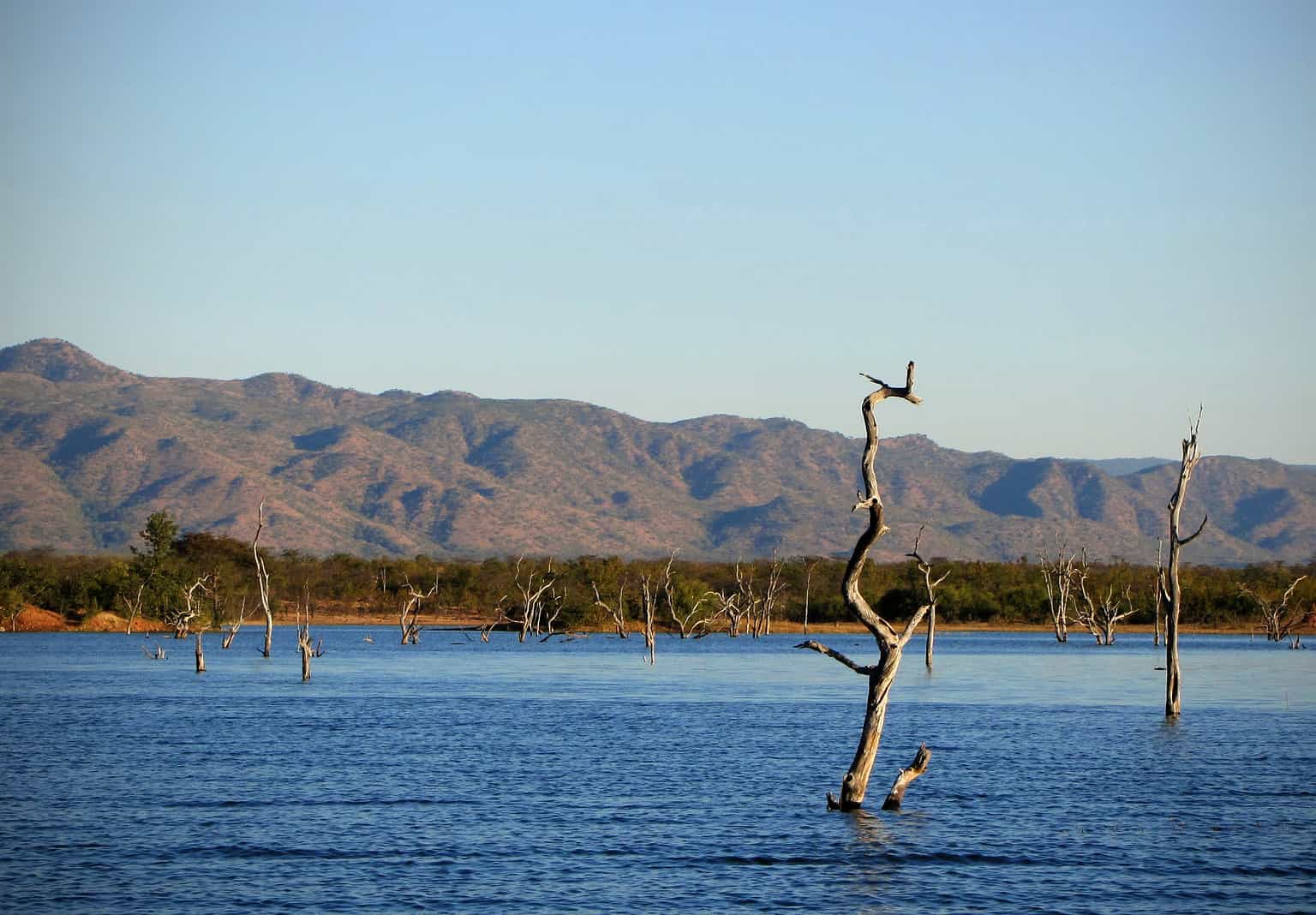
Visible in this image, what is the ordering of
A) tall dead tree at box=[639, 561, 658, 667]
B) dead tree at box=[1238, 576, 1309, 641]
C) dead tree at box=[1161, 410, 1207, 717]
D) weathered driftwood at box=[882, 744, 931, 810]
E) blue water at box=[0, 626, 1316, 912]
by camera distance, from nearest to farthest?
blue water at box=[0, 626, 1316, 912], weathered driftwood at box=[882, 744, 931, 810], dead tree at box=[1161, 410, 1207, 717], tall dead tree at box=[639, 561, 658, 667], dead tree at box=[1238, 576, 1309, 641]

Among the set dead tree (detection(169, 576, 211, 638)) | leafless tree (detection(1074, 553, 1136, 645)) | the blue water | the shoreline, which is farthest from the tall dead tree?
leafless tree (detection(1074, 553, 1136, 645))

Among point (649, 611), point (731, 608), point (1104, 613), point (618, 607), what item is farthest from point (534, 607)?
point (1104, 613)

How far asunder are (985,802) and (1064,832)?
372 centimetres

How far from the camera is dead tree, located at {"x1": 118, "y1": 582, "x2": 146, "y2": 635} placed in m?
123

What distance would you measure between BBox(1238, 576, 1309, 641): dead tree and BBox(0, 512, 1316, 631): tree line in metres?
0.79

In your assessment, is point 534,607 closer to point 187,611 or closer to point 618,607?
point 618,607

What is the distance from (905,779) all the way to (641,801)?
6.14 metres

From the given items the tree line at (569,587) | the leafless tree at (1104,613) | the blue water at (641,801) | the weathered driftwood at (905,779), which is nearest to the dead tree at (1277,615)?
the tree line at (569,587)

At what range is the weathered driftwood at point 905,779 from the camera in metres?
28.4

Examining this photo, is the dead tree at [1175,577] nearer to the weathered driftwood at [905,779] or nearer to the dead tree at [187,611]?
the weathered driftwood at [905,779]

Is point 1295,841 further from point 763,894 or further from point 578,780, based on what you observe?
point 578,780

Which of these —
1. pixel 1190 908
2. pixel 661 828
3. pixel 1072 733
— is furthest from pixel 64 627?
pixel 1190 908

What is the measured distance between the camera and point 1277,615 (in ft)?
407

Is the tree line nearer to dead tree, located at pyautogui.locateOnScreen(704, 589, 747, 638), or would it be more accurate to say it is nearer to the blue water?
dead tree, located at pyautogui.locateOnScreen(704, 589, 747, 638)
